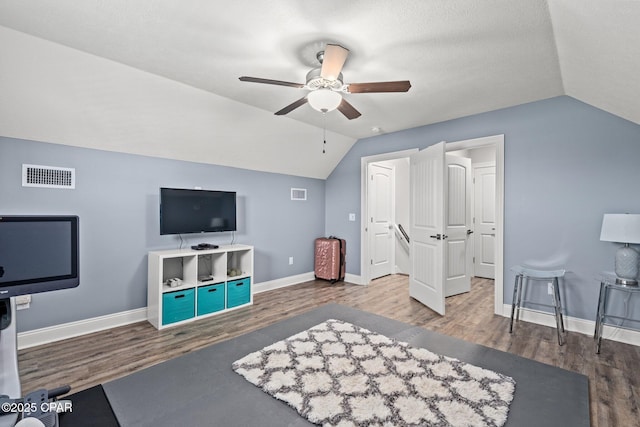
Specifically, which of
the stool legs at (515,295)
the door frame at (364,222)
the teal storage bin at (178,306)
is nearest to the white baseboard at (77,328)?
the teal storage bin at (178,306)

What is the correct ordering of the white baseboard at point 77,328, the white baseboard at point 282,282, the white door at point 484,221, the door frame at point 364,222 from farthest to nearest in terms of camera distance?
1. the white door at point 484,221
2. the door frame at point 364,222
3. the white baseboard at point 282,282
4. the white baseboard at point 77,328

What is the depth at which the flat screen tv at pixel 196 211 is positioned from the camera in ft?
11.3

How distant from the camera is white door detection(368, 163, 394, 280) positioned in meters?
5.23

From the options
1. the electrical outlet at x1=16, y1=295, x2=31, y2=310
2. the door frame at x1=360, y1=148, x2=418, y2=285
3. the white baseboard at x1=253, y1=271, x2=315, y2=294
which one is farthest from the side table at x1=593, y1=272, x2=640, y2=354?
the electrical outlet at x1=16, y1=295, x2=31, y2=310

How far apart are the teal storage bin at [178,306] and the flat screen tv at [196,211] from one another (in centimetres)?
73

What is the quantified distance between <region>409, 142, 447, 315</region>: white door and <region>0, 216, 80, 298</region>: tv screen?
3.40 m

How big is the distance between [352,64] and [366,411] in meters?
2.57

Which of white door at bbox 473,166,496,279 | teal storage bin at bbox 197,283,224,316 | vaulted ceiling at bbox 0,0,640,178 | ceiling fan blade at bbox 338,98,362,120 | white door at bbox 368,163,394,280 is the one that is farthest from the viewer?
white door at bbox 473,166,496,279

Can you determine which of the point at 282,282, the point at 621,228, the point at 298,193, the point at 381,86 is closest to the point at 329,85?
the point at 381,86

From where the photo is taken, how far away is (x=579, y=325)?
307 cm

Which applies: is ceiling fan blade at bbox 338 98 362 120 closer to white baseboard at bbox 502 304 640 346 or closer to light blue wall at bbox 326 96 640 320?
light blue wall at bbox 326 96 640 320

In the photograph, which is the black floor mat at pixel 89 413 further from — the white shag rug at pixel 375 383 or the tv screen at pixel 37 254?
the white shag rug at pixel 375 383

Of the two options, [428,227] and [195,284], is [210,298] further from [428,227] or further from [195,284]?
[428,227]

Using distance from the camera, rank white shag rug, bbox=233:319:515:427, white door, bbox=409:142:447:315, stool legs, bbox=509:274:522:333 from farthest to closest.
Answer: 1. white door, bbox=409:142:447:315
2. stool legs, bbox=509:274:522:333
3. white shag rug, bbox=233:319:515:427
